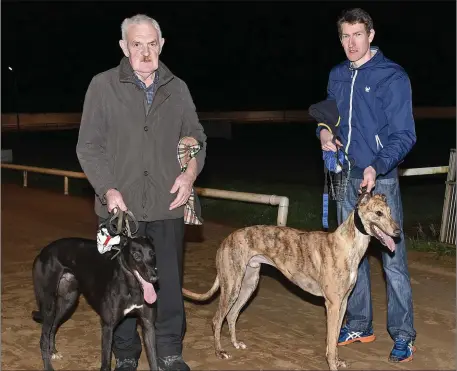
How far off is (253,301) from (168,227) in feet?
8.11

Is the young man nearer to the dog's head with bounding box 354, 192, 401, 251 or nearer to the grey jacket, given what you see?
the dog's head with bounding box 354, 192, 401, 251

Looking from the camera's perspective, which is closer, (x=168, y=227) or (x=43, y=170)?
(x=168, y=227)

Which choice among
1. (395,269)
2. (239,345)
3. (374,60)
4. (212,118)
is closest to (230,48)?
(212,118)

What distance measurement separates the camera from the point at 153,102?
4.32 m

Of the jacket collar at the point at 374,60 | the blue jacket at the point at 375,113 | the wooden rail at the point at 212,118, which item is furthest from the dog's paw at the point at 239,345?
the wooden rail at the point at 212,118

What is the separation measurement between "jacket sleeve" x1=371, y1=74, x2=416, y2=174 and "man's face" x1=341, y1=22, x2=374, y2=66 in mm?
304

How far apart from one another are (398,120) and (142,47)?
1.79 metres

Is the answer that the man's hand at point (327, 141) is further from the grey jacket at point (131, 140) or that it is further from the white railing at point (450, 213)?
the white railing at point (450, 213)

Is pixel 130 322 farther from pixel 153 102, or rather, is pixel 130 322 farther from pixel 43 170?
pixel 43 170

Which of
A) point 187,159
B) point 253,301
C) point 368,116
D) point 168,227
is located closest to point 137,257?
point 168,227

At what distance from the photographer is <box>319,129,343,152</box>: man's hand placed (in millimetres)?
4953

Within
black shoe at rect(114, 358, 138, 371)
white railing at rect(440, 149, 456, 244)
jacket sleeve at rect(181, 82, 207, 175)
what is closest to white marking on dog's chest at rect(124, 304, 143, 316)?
black shoe at rect(114, 358, 138, 371)

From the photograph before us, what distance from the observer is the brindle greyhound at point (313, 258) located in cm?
459

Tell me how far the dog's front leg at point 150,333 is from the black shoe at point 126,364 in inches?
13.6
